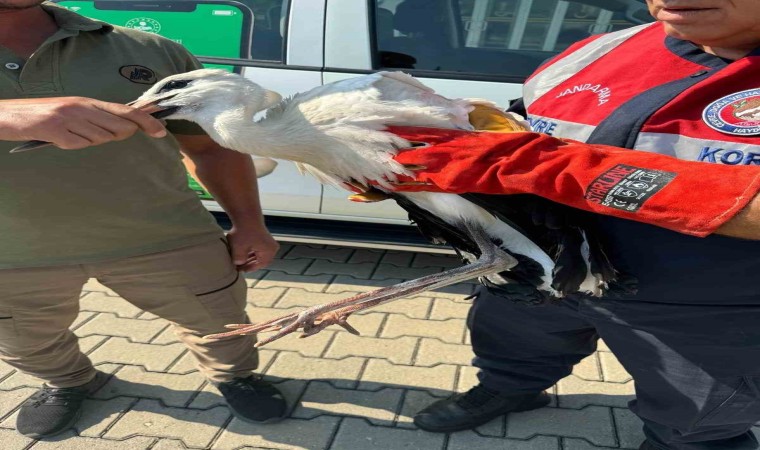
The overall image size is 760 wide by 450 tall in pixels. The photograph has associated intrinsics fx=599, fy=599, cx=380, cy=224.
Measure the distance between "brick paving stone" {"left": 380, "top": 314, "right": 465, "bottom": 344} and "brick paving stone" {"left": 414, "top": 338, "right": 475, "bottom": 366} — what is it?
0.04 m

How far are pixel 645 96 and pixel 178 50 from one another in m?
1.61

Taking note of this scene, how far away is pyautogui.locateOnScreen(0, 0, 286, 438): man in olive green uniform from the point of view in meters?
1.90

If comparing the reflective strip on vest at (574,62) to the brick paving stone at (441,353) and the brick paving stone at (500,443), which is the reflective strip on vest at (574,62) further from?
the brick paving stone at (441,353)

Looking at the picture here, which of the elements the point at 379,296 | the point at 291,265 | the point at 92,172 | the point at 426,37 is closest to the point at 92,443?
the point at 92,172

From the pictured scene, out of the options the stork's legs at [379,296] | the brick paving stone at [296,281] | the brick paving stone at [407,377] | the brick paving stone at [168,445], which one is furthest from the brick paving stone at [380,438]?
the brick paving stone at [296,281]

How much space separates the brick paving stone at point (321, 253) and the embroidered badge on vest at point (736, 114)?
285 centimetres

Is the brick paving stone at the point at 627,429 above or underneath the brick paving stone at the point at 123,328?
above

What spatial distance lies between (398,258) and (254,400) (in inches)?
65.5

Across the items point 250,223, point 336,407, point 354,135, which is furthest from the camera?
point 336,407

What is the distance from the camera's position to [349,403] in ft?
8.70

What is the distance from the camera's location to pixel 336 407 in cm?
263

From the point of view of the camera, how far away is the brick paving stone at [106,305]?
133 inches

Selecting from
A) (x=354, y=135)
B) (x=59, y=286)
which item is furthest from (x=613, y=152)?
(x=59, y=286)

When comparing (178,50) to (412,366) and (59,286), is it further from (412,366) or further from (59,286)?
(412,366)
